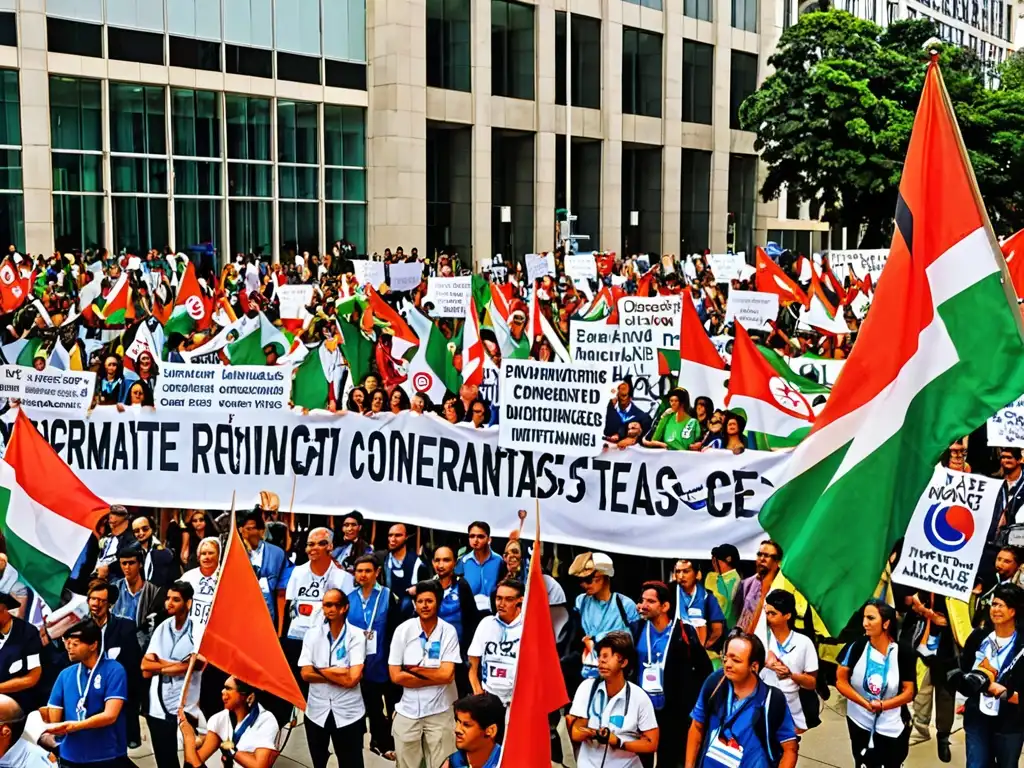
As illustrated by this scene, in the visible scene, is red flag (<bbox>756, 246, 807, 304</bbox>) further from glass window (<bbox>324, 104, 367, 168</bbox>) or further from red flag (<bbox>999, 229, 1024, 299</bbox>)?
glass window (<bbox>324, 104, 367, 168</bbox>)

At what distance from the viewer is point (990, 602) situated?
7234 millimetres

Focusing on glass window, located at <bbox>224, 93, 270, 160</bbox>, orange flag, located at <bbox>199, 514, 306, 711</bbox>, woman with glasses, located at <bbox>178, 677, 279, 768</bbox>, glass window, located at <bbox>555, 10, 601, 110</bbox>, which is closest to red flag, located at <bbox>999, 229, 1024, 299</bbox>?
orange flag, located at <bbox>199, 514, 306, 711</bbox>

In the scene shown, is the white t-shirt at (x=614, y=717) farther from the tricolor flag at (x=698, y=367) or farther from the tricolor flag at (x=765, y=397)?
the tricolor flag at (x=698, y=367)

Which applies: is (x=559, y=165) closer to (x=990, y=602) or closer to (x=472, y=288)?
(x=472, y=288)

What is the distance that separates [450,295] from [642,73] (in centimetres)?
3361

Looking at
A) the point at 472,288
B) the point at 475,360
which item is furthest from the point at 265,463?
the point at 472,288

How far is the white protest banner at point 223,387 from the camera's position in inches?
402

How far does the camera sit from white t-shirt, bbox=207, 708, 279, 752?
673cm

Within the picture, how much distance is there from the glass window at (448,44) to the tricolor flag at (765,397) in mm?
Result: 32449

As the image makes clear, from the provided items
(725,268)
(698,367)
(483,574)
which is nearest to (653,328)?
(698,367)

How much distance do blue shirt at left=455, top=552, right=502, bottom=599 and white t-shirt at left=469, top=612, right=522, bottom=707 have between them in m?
1.06

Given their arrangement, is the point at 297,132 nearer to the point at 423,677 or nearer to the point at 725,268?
the point at 725,268

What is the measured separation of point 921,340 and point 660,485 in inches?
135

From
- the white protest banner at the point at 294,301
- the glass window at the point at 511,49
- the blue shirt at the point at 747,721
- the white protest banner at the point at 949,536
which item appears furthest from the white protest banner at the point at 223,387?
the glass window at the point at 511,49
